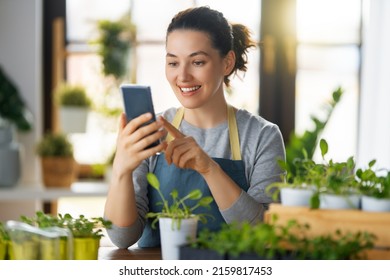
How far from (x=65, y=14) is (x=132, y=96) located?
79.2 inches

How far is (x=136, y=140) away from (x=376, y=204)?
412 millimetres

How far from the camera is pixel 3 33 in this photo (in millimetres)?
2885

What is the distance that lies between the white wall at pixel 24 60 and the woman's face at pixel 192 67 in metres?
1.57

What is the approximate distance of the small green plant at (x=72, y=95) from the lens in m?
2.87

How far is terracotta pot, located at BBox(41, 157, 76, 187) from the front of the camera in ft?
9.09

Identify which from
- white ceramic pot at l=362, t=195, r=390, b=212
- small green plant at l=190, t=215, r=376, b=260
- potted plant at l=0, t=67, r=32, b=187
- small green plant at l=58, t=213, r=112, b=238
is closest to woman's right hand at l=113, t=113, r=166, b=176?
small green plant at l=58, t=213, r=112, b=238

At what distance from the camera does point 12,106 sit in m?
2.83

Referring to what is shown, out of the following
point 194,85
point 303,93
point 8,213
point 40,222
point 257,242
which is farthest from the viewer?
point 303,93

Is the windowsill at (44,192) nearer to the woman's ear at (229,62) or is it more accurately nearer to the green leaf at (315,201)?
the woman's ear at (229,62)

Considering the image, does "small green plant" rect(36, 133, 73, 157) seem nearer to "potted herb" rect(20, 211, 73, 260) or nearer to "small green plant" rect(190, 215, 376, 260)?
"potted herb" rect(20, 211, 73, 260)

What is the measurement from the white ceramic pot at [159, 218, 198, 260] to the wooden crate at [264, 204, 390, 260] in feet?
0.46

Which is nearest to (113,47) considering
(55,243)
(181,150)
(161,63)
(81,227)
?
(161,63)
